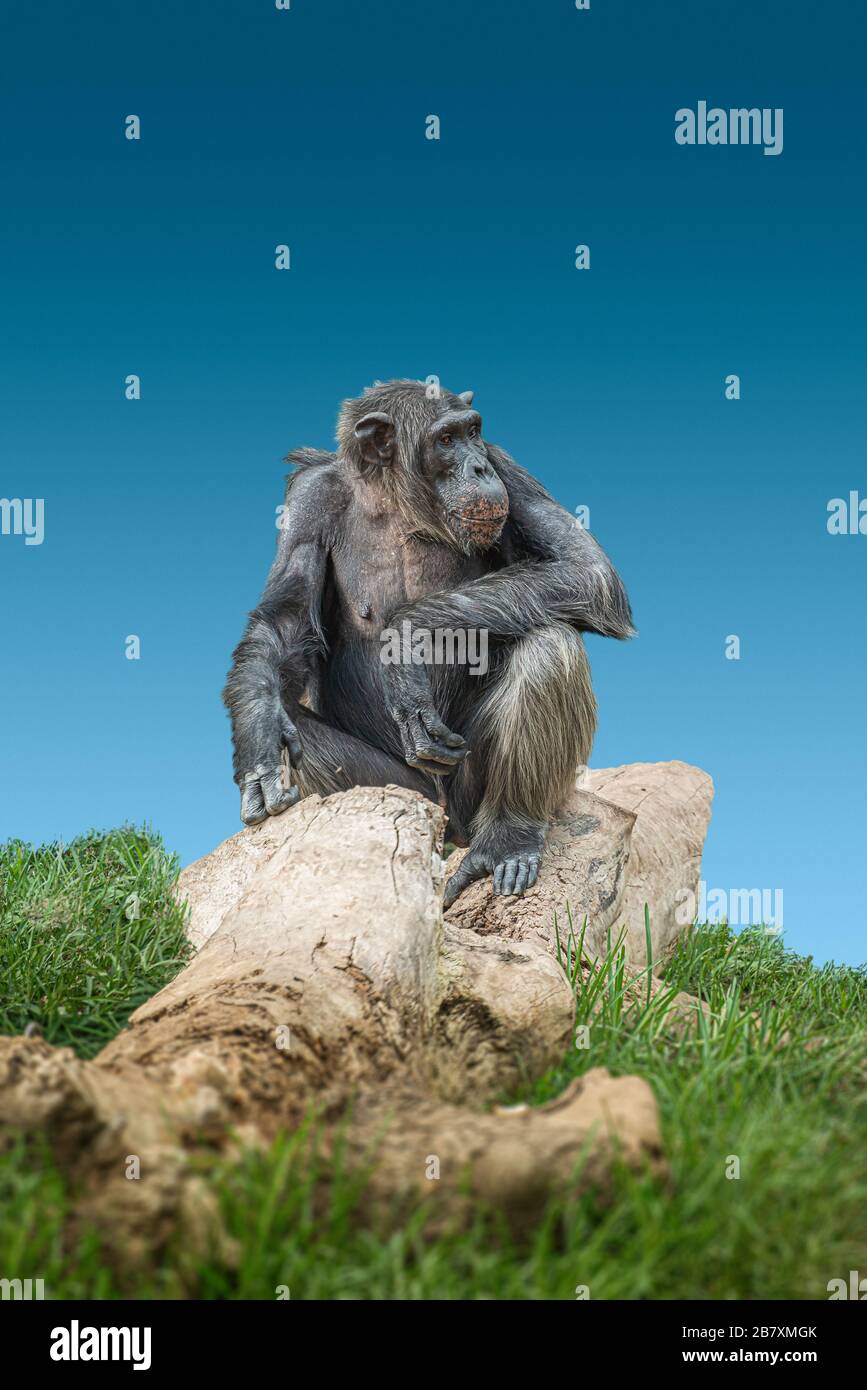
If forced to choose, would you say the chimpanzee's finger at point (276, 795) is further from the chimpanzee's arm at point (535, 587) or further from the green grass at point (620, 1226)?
→ the green grass at point (620, 1226)

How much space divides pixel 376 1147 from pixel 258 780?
302 centimetres

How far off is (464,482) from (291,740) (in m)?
1.34

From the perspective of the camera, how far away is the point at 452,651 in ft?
18.0

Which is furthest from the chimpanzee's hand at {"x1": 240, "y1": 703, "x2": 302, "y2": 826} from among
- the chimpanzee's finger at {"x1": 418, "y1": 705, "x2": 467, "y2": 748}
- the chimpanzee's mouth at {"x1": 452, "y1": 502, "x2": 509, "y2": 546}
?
the chimpanzee's mouth at {"x1": 452, "y1": 502, "x2": 509, "y2": 546}

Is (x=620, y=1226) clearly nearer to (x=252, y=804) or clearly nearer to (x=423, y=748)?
(x=423, y=748)

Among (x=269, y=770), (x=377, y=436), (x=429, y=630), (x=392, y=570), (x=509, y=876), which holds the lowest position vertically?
(x=509, y=876)

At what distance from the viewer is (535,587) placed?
5.56 metres

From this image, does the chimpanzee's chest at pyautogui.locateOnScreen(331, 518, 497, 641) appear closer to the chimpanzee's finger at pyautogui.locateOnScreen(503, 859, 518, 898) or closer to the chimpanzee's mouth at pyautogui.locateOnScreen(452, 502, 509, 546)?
the chimpanzee's mouth at pyautogui.locateOnScreen(452, 502, 509, 546)

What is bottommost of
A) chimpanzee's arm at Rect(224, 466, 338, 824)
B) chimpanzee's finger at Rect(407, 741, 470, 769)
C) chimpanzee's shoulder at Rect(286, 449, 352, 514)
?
chimpanzee's finger at Rect(407, 741, 470, 769)

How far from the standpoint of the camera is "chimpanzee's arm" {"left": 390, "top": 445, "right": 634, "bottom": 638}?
5406mm

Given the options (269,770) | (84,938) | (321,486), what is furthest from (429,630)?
(84,938)
